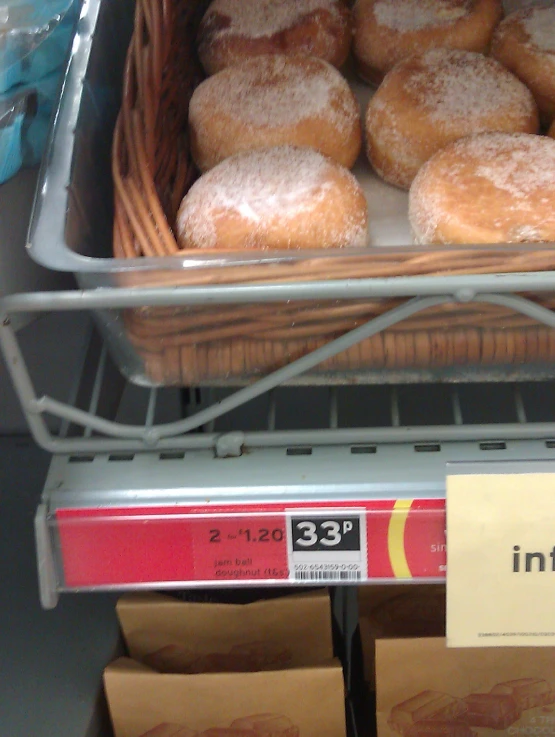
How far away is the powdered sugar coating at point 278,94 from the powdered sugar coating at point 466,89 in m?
0.08

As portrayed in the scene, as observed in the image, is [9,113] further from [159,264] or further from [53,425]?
[53,425]

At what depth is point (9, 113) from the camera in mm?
692

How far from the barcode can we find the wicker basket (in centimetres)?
16

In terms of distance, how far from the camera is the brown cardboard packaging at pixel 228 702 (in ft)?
2.43

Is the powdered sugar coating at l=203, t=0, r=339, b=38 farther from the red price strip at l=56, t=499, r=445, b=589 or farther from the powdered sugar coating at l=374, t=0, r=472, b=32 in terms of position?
the red price strip at l=56, t=499, r=445, b=589

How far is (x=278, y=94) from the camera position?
0.83 m

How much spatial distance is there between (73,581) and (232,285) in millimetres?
275

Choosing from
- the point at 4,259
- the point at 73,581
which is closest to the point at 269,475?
the point at 73,581

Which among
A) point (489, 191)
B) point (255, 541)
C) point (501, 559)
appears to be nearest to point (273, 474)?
point (255, 541)

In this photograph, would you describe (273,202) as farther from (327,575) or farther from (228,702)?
(228,702)

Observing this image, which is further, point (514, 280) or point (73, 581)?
point (73, 581)

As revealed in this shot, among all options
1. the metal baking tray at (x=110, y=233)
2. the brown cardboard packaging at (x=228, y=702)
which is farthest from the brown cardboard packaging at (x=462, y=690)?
the metal baking tray at (x=110, y=233)

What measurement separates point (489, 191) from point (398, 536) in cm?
30

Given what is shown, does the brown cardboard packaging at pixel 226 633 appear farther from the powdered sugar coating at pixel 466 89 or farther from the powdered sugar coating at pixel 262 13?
the powdered sugar coating at pixel 262 13
